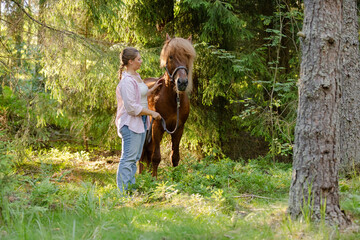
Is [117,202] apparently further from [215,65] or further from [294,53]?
[294,53]

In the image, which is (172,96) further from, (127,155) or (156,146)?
(127,155)

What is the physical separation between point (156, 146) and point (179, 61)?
4.99ft

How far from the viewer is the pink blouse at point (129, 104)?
445 cm

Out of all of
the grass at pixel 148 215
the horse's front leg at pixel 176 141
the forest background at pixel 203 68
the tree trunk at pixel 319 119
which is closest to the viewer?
the grass at pixel 148 215

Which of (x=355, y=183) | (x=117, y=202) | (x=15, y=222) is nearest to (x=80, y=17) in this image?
(x=117, y=202)

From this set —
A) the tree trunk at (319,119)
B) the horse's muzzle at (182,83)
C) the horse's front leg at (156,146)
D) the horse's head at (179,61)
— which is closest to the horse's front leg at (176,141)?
the horse's front leg at (156,146)

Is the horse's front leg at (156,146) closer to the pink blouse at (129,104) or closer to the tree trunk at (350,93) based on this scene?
the pink blouse at (129,104)

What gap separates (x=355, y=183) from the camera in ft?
14.2

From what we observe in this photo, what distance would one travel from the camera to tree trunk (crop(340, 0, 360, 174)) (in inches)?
205

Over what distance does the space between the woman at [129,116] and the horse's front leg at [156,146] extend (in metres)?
0.89

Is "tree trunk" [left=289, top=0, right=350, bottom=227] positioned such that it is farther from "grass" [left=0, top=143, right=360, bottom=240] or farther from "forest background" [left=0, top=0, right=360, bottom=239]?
"forest background" [left=0, top=0, right=360, bottom=239]

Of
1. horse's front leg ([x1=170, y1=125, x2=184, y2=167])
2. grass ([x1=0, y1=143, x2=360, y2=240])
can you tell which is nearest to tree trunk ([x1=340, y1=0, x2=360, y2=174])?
grass ([x1=0, y1=143, x2=360, y2=240])

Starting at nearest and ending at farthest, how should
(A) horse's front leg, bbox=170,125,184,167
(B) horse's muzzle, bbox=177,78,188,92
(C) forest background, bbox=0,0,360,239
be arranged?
(B) horse's muzzle, bbox=177,78,188,92, (A) horse's front leg, bbox=170,125,184,167, (C) forest background, bbox=0,0,360,239

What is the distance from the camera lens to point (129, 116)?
4.58m
